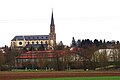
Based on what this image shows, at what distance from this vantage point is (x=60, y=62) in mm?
105750

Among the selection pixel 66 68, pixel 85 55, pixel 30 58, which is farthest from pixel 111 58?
pixel 30 58

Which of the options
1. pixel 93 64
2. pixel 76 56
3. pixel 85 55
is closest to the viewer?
pixel 93 64

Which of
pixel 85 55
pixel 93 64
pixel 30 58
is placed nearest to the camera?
pixel 93 64

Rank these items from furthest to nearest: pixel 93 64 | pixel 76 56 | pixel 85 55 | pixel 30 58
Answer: pixel 30 58 < pixel 76 56 < pixel 85 55 < pixel 93 64

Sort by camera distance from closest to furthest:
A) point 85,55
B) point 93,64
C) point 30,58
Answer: point 93,64 → point 85,55 → point 30,58

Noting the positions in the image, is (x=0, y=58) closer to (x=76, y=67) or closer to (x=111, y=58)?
(x=76, y=67)

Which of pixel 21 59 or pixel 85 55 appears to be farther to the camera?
pixel 21 59

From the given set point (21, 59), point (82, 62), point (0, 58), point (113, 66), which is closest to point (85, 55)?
point (82, 62)

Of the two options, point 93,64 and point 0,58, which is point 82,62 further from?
point 0,58

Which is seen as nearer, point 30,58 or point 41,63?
point 41,63

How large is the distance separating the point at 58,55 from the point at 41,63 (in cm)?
614

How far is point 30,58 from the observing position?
5354 inches

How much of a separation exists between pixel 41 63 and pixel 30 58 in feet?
83.8

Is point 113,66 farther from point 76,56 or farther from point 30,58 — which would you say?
point 30,58
